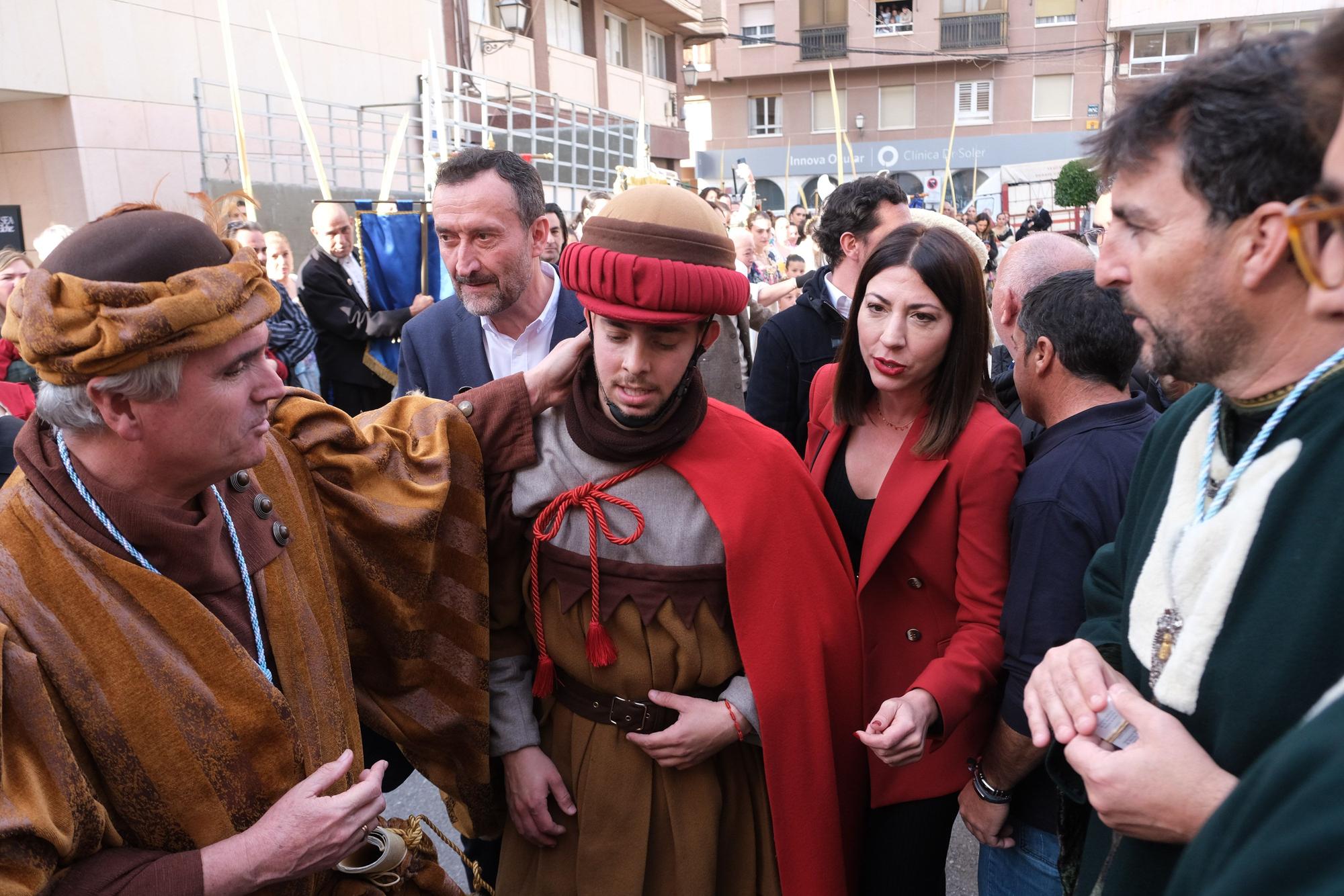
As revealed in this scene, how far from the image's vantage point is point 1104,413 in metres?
2.04

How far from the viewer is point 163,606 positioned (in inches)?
56.9

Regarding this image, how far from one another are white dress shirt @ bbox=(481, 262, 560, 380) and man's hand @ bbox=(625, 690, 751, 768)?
5.87 ft

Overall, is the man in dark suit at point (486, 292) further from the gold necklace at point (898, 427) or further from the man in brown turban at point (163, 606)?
the man in brown turban at point (163, 606)

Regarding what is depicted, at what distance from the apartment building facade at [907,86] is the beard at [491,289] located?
29956 mm

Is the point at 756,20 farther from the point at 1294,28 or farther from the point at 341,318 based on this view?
the point at 1294,28

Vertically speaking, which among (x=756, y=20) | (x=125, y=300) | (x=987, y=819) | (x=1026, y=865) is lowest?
(x=1026, y=865)

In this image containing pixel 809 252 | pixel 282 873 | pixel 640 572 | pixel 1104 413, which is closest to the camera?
pixel 282 873

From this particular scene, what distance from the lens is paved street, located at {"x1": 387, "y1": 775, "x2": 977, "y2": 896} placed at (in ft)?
10.8

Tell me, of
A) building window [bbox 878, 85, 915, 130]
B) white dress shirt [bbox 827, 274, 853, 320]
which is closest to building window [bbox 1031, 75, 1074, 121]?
building window [bbox 878, 85, 915, 130]

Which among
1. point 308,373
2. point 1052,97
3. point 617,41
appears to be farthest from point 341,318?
point 1052,97

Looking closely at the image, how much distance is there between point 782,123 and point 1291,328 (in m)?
36.5

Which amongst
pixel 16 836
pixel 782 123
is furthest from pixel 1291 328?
pixel 782 123

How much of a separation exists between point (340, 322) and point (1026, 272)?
4.27 meters

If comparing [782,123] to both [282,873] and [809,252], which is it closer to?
[809,252]
